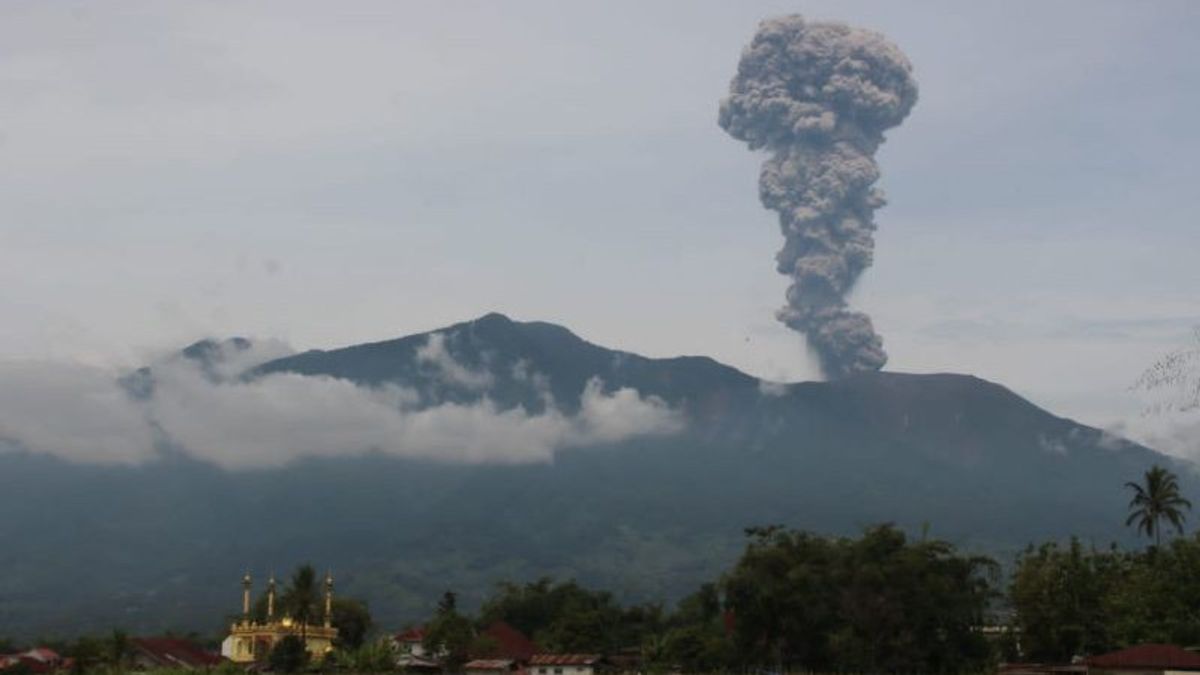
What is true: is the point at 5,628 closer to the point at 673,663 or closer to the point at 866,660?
the point at 673,663

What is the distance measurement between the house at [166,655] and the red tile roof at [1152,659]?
5571 centimetres

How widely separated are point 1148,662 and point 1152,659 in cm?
18

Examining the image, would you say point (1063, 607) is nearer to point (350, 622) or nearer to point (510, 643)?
point (510, 643)

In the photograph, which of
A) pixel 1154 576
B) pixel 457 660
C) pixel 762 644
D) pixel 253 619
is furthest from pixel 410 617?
pixel 1154 576

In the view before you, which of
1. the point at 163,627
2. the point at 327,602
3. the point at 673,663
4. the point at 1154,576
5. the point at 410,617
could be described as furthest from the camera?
the point at 410,617

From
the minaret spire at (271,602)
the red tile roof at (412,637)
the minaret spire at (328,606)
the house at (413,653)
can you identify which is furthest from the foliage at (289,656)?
the red tile roof at (412,637)

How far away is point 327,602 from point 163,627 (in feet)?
305

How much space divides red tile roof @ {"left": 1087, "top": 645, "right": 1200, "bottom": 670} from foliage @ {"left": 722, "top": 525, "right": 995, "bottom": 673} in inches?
580

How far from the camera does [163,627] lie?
183125mm

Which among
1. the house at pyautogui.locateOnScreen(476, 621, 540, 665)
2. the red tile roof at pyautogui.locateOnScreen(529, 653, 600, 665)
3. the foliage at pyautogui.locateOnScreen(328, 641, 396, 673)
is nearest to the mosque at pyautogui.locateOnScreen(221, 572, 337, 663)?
the foliage at pyautogui.locateOnScreen(328, 641, 396, 673)

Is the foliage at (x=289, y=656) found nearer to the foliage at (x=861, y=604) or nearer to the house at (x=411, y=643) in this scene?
the house at (x=411, y=643)

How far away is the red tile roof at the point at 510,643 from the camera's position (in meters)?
93.4

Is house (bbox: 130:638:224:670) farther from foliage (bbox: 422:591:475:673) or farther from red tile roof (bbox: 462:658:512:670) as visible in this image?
red tile roof (bbox: 462:658:512:670)

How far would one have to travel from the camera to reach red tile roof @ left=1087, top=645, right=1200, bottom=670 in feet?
184
